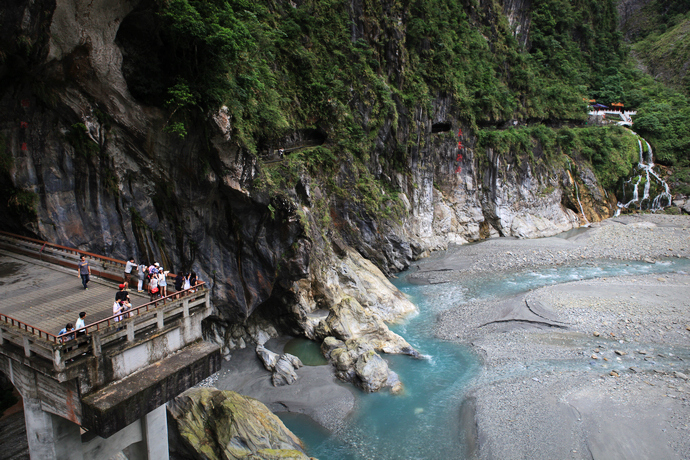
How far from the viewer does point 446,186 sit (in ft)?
148

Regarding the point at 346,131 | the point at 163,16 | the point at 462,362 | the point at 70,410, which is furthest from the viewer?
the point at 346,131

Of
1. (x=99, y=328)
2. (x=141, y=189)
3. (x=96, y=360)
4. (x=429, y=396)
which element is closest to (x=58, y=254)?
(x=141, y=189)

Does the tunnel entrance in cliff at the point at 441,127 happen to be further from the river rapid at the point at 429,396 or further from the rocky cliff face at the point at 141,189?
the river rapid at the point at 429,396

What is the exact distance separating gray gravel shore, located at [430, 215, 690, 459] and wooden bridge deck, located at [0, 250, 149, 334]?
1328 cm

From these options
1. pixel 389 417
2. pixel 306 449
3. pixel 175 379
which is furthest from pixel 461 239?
pixel 175 379

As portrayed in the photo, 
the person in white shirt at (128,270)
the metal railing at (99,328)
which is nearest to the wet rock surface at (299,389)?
the metal railing at (99,328)

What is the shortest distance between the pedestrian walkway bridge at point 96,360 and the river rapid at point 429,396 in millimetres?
5983

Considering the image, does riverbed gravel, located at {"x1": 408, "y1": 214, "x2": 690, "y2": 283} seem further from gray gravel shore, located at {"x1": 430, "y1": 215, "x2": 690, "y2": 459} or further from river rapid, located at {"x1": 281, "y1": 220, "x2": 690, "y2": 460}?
river rapid, located at {"x1": 281, "y1": 220, "x2": 690, "y2": 460}

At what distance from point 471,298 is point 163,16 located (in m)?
23.9

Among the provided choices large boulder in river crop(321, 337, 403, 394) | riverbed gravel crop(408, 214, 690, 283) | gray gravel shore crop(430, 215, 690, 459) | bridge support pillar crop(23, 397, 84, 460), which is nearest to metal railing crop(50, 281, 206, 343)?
bridge support pillar crop(23, 397, 84, 460)

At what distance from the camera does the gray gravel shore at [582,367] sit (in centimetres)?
1377

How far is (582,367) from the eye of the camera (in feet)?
59.4

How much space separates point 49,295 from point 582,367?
21.4 meters

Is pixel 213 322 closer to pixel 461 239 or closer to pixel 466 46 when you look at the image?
pixel 461 239
